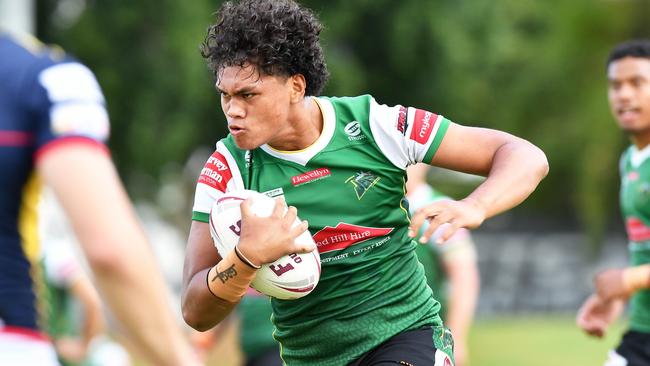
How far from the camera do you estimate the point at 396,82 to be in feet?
67.5

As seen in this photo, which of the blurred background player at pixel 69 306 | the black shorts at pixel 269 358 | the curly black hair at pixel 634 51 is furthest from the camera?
the blurred background player at pixel 69 306

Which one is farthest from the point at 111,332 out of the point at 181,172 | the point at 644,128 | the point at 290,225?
the point at 290,225

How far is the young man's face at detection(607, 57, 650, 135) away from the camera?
21.9 ft

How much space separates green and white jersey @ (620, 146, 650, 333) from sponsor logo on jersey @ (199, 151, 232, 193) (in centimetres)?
271

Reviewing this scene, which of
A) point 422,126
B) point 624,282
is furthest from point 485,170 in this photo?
point 624,282

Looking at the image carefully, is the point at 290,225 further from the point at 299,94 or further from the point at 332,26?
the point at 332,26

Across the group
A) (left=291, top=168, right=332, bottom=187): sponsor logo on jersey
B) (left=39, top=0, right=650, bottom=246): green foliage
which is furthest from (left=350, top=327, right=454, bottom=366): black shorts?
(left=39, top=0, right=650, bottom=246): green foliage

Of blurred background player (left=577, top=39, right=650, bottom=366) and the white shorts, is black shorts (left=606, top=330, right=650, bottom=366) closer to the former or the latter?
blurred background player (left=577, top=39, right=650, bottom=366)

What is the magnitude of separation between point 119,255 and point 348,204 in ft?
6.59

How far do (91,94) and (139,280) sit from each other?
530 mm

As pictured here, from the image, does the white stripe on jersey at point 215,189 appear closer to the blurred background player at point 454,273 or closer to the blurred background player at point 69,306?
the blurred background player at point 454,273

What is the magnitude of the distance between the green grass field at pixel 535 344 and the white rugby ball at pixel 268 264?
11.5m

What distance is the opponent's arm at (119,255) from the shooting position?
287 cm

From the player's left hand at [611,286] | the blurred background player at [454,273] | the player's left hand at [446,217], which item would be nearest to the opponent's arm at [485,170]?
the player's left hand at [446,217]
